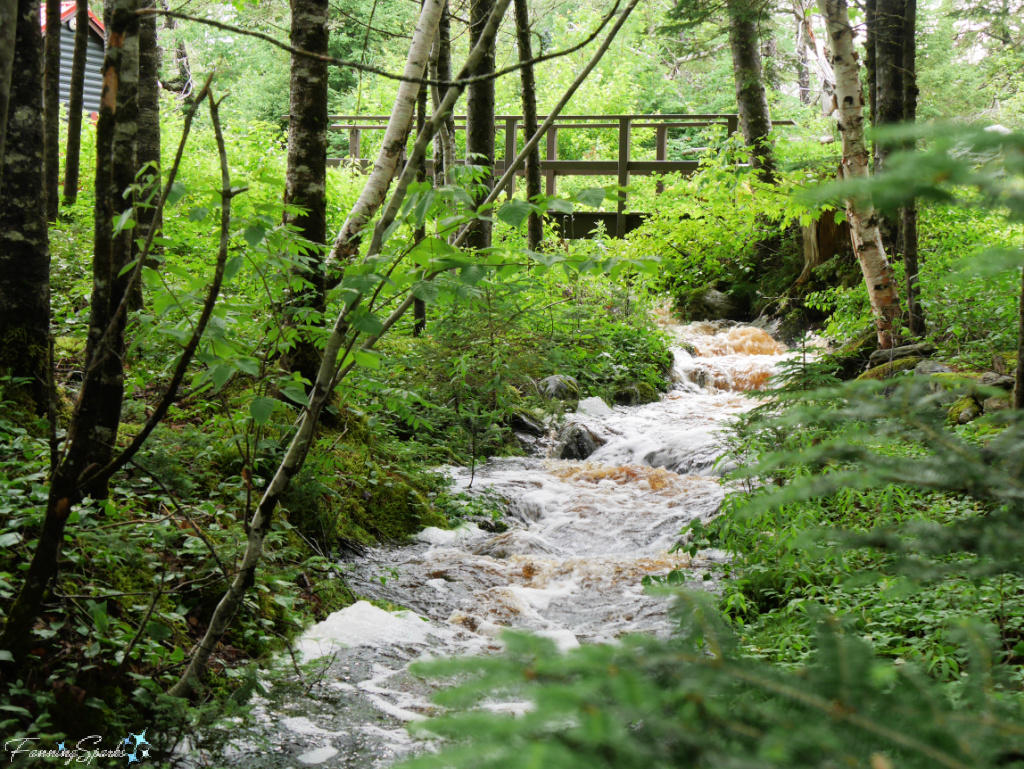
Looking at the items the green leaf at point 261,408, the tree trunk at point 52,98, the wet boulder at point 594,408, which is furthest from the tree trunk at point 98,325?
the wet boulder at point 594,408

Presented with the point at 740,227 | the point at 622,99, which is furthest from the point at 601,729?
the point at 622,99

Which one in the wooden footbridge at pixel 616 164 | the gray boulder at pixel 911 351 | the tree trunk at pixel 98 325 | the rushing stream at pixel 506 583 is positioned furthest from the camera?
the wooden footbridge at pixel 616 164

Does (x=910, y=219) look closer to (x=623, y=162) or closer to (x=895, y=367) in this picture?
(x=895, y=367)

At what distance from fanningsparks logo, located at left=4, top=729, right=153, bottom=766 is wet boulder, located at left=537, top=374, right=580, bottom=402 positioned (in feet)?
23.8

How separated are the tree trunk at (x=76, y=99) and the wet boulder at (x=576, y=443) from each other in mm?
5527

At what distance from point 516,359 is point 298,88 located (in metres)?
2.84

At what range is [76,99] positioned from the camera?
607cm

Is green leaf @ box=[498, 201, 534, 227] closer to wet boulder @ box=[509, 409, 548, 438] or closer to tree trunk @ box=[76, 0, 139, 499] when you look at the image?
tree trunk @ box=[76, 0, 139, 499]

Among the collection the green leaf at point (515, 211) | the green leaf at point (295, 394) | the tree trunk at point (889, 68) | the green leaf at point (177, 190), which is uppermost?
the tree trunk at point (889, 68)

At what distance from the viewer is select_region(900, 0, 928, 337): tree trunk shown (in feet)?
21.9

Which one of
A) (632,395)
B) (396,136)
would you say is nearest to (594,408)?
(632,395)

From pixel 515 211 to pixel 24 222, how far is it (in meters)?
2.84

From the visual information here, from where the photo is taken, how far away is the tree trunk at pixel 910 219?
6.66 m

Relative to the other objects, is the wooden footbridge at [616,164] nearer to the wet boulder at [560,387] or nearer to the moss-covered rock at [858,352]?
the wet boulder at [560,387]
